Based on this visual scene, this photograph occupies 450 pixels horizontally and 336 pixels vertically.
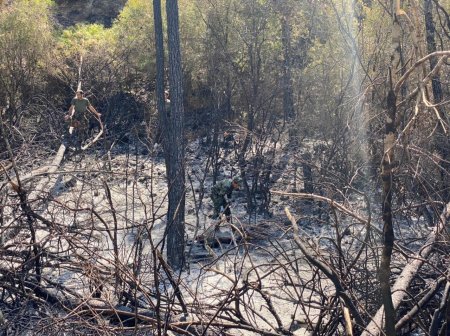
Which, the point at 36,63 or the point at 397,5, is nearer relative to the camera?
the point at 397,5

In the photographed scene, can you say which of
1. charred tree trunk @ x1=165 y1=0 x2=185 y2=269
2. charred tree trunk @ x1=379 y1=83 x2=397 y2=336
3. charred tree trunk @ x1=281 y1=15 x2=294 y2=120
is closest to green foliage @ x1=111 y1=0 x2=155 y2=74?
charred tree trunk @ x1=281 y1=15 x2=294 y2=120

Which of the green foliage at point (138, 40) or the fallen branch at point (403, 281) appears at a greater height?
the green foliage at point (138, 40)

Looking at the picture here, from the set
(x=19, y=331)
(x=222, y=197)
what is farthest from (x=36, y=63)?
(x=19, y=331)

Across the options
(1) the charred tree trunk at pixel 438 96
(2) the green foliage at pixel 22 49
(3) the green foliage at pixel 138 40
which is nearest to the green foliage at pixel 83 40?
(3) the green foliage at pixel 138 40

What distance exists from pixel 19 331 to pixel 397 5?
3950 mm

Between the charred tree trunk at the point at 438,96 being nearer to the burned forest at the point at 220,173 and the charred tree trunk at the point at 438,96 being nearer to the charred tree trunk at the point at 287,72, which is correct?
the burned forest at the point at 220,173

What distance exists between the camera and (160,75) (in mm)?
11422

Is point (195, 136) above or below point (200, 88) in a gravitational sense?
below

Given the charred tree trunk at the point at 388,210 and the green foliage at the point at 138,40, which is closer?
the charred tree trunk at the point at 388,210

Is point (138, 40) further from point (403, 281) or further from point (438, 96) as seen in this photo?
point (403, 281)

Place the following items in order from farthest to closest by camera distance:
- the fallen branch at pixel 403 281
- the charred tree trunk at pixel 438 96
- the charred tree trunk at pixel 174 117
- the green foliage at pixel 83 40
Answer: the green foliage at pixel 83 40 < the charred tree trunk at pixel 174 117 < the charred tree trunk at pixel 438 96 < the fallen branch at pixel 403 281


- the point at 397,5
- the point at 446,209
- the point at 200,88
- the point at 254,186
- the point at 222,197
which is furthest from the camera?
the point at 200,88

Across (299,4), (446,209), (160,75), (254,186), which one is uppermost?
(299,4)

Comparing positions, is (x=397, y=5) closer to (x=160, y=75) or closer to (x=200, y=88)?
(x=160, y=75)
